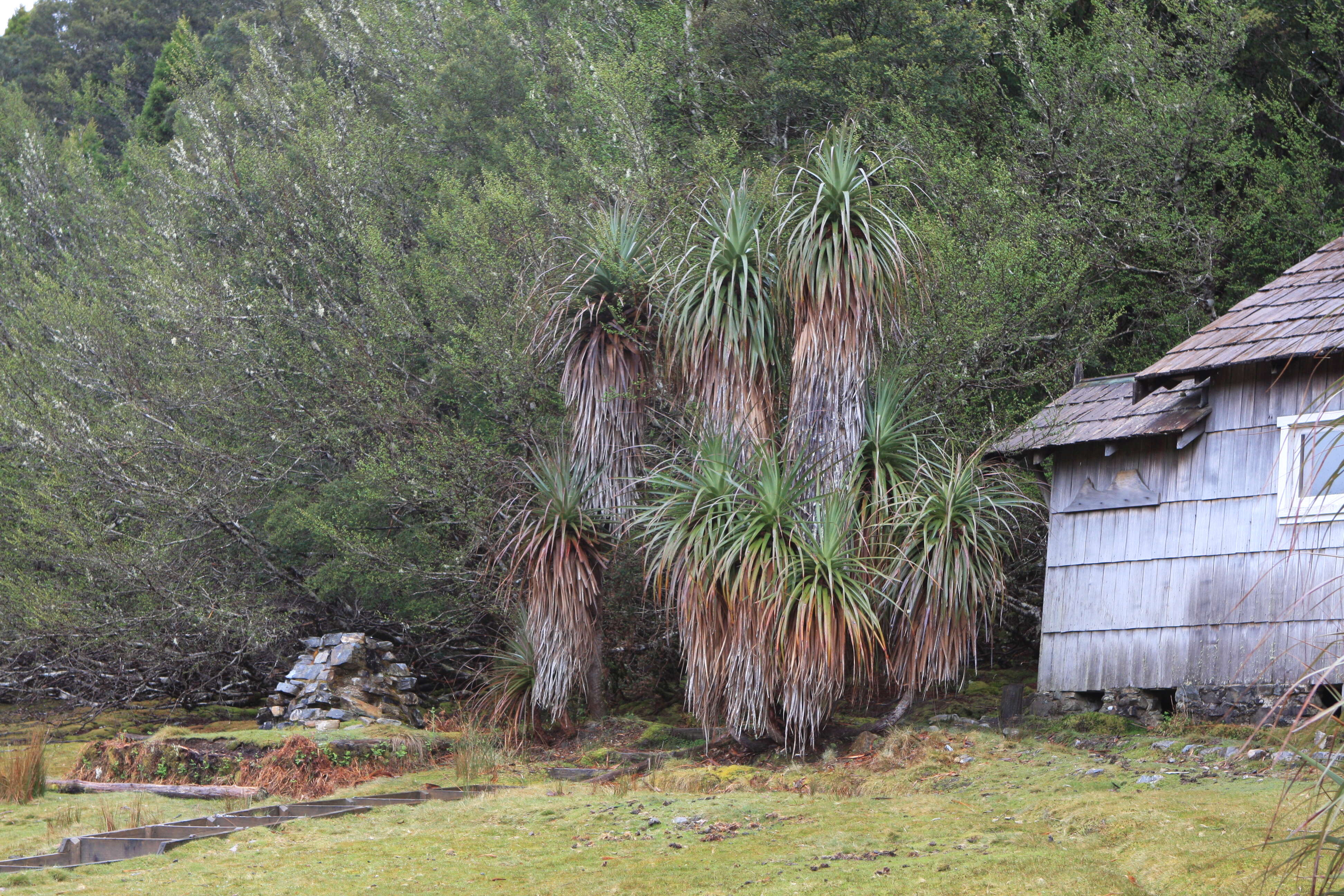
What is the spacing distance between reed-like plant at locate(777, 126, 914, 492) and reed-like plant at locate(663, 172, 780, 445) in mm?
311

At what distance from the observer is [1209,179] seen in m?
15.3

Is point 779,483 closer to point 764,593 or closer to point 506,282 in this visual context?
point 764,593

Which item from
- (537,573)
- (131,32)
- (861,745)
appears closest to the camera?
(861,745)

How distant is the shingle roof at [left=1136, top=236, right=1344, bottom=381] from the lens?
9305 mm

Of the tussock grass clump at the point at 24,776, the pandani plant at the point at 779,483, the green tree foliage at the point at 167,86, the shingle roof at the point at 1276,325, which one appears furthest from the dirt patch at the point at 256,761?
the green tree foliage at the point at 167,86

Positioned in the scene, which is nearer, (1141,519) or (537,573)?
(1141,519)

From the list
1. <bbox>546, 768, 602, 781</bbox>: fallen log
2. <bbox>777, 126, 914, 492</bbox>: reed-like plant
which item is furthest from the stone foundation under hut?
<bbox>546, 768, 602, 781</bbox>: fallen log

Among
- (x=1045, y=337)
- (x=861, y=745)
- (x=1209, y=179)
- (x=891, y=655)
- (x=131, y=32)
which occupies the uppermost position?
(x=131, y=32)

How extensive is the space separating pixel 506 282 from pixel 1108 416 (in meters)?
8.11

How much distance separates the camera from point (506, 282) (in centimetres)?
1584

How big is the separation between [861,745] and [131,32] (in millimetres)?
43685

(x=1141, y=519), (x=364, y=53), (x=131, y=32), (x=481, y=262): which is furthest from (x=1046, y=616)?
(x=131, y=32)

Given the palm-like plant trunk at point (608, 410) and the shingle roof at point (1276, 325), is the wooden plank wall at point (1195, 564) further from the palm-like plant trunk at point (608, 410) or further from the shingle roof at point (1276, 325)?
the palm-like plant trunk at point (608, 410)

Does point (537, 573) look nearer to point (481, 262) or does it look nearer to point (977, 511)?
point (977, 511)
